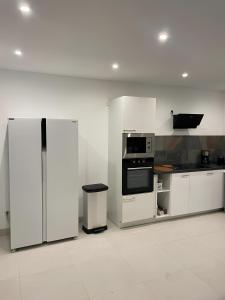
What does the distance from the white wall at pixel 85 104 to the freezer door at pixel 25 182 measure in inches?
25.7

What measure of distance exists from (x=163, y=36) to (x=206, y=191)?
3.14m

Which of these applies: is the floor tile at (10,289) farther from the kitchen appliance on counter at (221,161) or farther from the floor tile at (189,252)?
the kitchen appliance on counter at (221,161)

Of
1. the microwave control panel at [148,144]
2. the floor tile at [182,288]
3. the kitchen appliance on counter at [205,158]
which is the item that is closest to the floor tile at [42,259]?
the floor tile at [182,288]

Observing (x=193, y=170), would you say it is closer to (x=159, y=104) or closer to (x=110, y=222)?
(x=159, y=104)

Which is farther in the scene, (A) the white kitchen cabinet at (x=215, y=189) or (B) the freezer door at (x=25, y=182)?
(A) the white kitchen cabinet at (x=215, y=189)

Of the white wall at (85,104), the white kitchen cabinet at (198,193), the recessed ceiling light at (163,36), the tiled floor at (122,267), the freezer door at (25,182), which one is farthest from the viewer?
the white kitchen cabinet at (198,193)

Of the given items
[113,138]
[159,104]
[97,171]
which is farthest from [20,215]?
[159,104]

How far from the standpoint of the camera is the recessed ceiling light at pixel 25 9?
1682mm

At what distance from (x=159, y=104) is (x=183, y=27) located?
98.3 inches

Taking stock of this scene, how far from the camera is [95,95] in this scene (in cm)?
401

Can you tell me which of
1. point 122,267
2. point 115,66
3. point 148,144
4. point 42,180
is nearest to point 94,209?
point 42,180

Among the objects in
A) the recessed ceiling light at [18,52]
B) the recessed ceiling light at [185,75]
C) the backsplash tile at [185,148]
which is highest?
the recessed ceiling light at [185,75]

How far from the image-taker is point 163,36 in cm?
218

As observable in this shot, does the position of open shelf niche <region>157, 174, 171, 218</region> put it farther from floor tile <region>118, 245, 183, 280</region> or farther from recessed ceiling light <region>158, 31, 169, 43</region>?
recessed ceiling light <region>158, 31, 169, 43</region>
